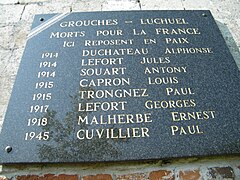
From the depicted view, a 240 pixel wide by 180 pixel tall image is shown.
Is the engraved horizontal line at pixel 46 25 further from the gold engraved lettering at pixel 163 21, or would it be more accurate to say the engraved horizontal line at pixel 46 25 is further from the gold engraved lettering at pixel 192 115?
the gold engraved lettering at pixel 192 115

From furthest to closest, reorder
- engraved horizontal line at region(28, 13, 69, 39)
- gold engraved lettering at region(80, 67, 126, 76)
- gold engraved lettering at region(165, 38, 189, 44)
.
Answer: engraved horizontal line at region(28, 13, 69, 39), gold engraved lettering at region(165, 38, 189, 44), gold engraved lettering at region(80, 67, 126, 76)

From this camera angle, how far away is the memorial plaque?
1.95 metres

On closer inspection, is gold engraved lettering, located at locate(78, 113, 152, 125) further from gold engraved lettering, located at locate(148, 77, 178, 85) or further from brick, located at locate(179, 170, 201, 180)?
brick, located at locate(179, 170, 201, 180)

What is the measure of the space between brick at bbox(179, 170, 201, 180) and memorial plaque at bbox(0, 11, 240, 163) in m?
0.14

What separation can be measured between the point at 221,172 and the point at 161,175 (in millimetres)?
419

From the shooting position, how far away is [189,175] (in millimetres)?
1956

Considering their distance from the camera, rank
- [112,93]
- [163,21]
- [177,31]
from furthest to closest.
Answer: [163,21]
[177,31]
[112,93]

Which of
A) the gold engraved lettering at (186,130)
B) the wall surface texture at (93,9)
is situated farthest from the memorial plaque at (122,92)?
the wall surface texture at (93,9)

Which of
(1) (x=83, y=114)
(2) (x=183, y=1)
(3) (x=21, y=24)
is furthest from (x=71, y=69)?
(2) (x=183, y=1)

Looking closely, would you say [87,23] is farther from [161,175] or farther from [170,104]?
[161,175]

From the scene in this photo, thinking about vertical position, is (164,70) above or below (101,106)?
above

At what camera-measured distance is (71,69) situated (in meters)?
2.42

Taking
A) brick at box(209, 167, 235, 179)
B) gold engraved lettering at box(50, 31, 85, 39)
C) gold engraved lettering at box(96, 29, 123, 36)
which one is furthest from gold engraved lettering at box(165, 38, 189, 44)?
brick at box(209, 167, 235, 179)

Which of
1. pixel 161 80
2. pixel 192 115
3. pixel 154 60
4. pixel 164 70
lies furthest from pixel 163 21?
pixel 192 115
